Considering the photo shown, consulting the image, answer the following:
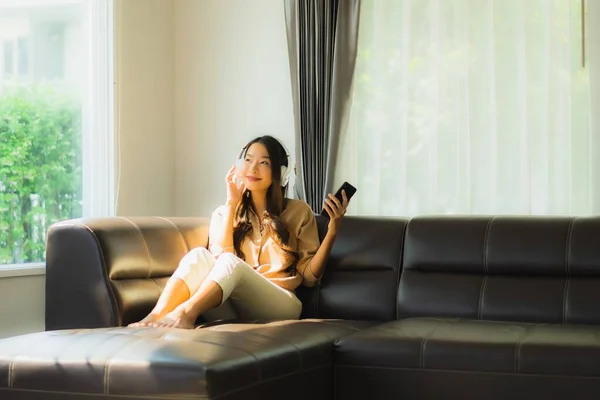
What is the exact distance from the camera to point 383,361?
2984 mm

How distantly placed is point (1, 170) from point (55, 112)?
438 millimetres

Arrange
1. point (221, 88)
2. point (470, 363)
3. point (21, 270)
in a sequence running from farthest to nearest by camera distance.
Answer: point (221, 88)
point (21, 270)
point (470, 363)

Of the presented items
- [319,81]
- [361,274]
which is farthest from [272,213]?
[319,81]

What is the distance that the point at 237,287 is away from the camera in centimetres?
346

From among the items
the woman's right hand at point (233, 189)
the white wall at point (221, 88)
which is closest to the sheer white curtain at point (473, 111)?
the white wall at point (221, 88)

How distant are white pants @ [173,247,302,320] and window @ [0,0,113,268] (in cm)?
107

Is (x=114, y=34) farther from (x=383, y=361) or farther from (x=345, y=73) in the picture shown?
(x=383, y=361)

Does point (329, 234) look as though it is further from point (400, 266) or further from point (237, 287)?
point (237, 287)

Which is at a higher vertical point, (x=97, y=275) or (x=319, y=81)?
(x=319, y=81)

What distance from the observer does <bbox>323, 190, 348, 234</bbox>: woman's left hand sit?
12.2 ft

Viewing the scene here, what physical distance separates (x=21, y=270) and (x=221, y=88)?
5.20 feet

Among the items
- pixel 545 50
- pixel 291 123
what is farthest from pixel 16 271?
pixel 545 50

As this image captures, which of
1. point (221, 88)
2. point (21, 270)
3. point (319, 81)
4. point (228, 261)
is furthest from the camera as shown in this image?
point (221, 88)

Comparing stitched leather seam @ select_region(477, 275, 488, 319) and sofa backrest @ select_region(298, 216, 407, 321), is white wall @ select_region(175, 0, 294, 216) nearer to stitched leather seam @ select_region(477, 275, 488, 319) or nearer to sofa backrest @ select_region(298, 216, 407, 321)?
sofa backrest @ select_region(298, 216, 407, 321)
